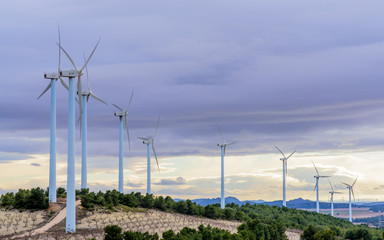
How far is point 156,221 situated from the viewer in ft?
336

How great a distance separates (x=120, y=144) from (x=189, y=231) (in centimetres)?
4955

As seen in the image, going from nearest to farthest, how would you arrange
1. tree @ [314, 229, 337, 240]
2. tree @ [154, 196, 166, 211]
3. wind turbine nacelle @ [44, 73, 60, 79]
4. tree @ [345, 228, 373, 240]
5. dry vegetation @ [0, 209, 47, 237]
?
dry vegetation @ [0, 209, 47, 237] < tree @ [314, 229, 337, 240] < wind turbine nacelle @ [44, 73, 60, 79] < tree @ [345, 228, 373, 240] < tree @ [154, 196, 166, 211]

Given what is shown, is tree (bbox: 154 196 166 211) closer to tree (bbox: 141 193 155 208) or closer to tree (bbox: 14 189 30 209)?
tree (bbox: 141 193 155 208)

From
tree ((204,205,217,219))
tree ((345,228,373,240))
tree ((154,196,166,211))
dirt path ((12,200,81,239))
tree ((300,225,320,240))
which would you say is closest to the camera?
dirt path ((12,200,81,239))

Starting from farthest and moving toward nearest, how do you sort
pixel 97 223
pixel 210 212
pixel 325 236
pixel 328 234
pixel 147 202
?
pixel 210 212
pixel 147 202
pixel 325 236
pixel 328 234
pixel 97 223

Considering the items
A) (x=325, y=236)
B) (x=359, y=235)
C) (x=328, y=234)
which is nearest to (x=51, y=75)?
(x=325, y=236)

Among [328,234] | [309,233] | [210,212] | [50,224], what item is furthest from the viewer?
[210,212]

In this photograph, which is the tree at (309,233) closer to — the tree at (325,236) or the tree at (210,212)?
the tree at (325,236)

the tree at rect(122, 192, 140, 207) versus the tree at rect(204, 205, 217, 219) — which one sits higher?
the tree at rect(122, 192, 140, 207)

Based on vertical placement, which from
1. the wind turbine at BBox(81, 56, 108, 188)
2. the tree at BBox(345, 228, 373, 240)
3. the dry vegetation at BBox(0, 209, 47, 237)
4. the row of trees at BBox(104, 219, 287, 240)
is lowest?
the tree at BBox(345, 228, 373, 240)

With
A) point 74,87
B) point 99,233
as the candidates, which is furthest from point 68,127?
point 99,233

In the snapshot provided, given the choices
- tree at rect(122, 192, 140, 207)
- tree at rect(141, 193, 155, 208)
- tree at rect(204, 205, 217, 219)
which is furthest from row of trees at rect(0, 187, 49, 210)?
tree at rect(204, 205, 217, 219)

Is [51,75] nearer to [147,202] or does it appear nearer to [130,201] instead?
[130,201]

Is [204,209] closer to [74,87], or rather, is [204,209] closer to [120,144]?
[120,144]
